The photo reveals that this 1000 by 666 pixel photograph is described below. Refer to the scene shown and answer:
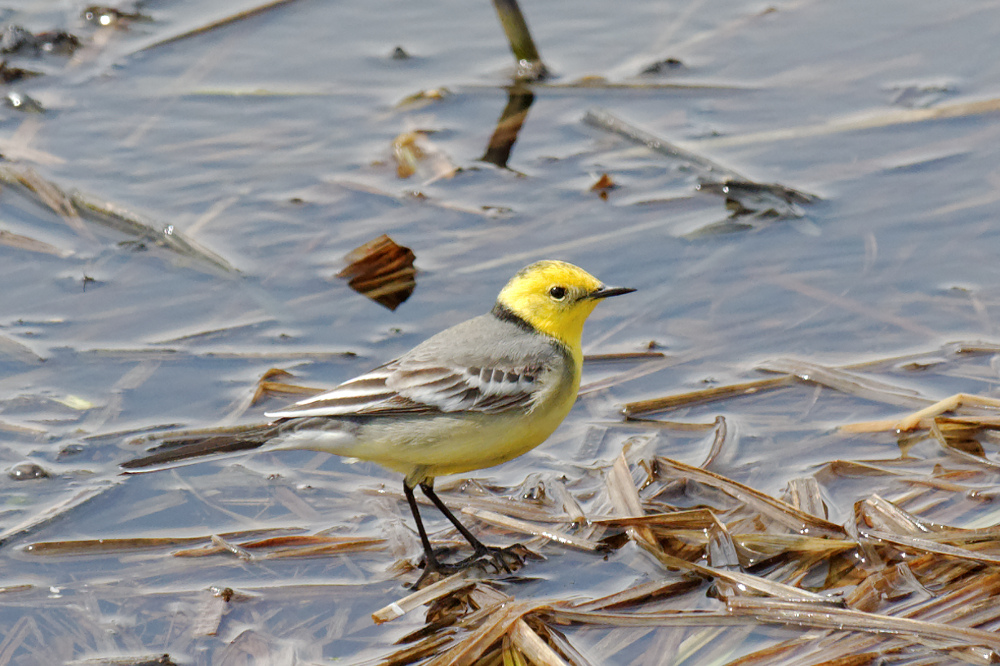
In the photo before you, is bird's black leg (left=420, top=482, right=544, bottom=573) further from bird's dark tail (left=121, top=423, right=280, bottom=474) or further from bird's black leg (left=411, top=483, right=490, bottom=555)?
bird's dark tail (left=121, top=423, right=280, bottom=474)

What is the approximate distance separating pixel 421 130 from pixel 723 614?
5.66m

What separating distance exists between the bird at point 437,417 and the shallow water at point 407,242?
459 mm

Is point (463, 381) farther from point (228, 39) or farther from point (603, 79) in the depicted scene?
point (228, 39)

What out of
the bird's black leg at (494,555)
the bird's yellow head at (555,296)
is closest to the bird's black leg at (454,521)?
the bird's black leg at (494,555)

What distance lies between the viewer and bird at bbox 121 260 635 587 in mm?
5254

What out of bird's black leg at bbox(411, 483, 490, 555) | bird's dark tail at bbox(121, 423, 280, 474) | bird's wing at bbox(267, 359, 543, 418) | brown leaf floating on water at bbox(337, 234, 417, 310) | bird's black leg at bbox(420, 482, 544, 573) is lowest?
bird's black leg at bbox(420, 482, 544, 573)

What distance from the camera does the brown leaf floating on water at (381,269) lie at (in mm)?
7766

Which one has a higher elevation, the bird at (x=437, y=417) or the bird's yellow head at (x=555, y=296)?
the bird's yellow head at (x=555, y=296)

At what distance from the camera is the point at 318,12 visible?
427 inches

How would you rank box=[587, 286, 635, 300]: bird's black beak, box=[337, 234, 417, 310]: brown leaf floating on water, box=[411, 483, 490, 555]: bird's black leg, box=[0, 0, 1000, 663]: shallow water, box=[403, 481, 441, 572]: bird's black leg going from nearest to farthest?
box=[403, 481, 441, 572]: bird's black leg → box=[411, 483, 490, 555]: bird's black leg → box=[0, 0, 1000, 663]: shallow water → box=[587, 286, 635, 300]: bird's black beak → box=[337, 234, 417, 310]: brown leaf floating on water

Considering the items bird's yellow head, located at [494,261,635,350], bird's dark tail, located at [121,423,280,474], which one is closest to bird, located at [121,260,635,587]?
bird's dark tail, located at [121,423,280,474]

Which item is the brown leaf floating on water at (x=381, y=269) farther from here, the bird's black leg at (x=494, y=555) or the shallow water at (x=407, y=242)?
the bird's black leg at (x=494, y=555)

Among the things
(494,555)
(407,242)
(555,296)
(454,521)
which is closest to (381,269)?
(407,242)

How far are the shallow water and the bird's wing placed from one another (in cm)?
69
